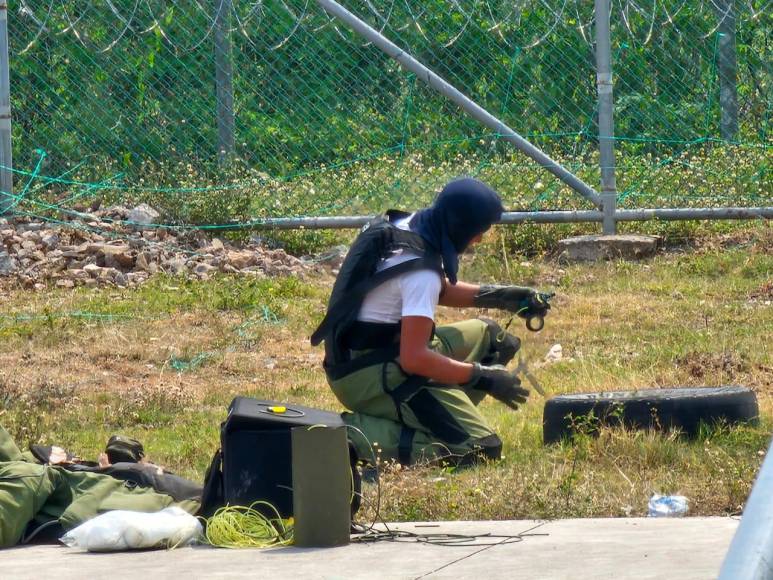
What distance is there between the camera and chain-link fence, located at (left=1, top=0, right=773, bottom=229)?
10453 millimetres

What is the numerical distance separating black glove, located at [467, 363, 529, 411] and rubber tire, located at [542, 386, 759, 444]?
16cm

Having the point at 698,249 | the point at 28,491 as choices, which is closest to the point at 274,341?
the point at 698,249

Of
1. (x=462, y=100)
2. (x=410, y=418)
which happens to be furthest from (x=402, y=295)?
(x=462, y=100)

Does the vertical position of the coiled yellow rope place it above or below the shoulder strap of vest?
below

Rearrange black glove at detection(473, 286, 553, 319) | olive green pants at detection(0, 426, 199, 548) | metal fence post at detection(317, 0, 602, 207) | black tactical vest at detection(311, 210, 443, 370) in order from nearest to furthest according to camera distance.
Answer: olive green pants at detection(0, 426, 199, 548)
black tactical vest at detection(311, 210, 443, 370)
black glove at detection(473, 286, 553, 319)
metal fence post at detection(317, 0, 602, 207)

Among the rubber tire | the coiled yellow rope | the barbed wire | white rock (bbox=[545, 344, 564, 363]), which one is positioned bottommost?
the coiled yellow rope

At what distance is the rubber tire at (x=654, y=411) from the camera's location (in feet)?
18.9

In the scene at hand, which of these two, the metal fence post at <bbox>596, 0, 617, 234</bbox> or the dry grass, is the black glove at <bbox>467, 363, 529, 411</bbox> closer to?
the dry grass

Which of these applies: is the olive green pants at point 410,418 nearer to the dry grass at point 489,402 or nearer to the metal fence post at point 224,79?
the dry grass at point 489,402

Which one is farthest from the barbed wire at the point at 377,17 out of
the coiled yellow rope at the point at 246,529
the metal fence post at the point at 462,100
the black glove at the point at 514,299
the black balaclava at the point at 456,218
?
the coiled yellow rope at the point at 246,529

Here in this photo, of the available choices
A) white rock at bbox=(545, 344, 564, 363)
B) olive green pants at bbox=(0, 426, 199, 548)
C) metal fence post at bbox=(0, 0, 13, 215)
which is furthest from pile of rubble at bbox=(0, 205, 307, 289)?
olive green pants at bbox=(0, 426, 199, 548)

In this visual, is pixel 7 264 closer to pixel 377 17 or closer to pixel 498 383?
pixel 377 17

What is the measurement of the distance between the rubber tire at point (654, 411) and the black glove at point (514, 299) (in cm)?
61

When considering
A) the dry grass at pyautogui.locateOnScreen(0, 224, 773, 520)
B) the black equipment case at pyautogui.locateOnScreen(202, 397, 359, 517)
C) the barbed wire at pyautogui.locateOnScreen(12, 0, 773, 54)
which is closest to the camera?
the black equipment case at pyautogui.locateOnScreen(202, 397, 359, 517)
